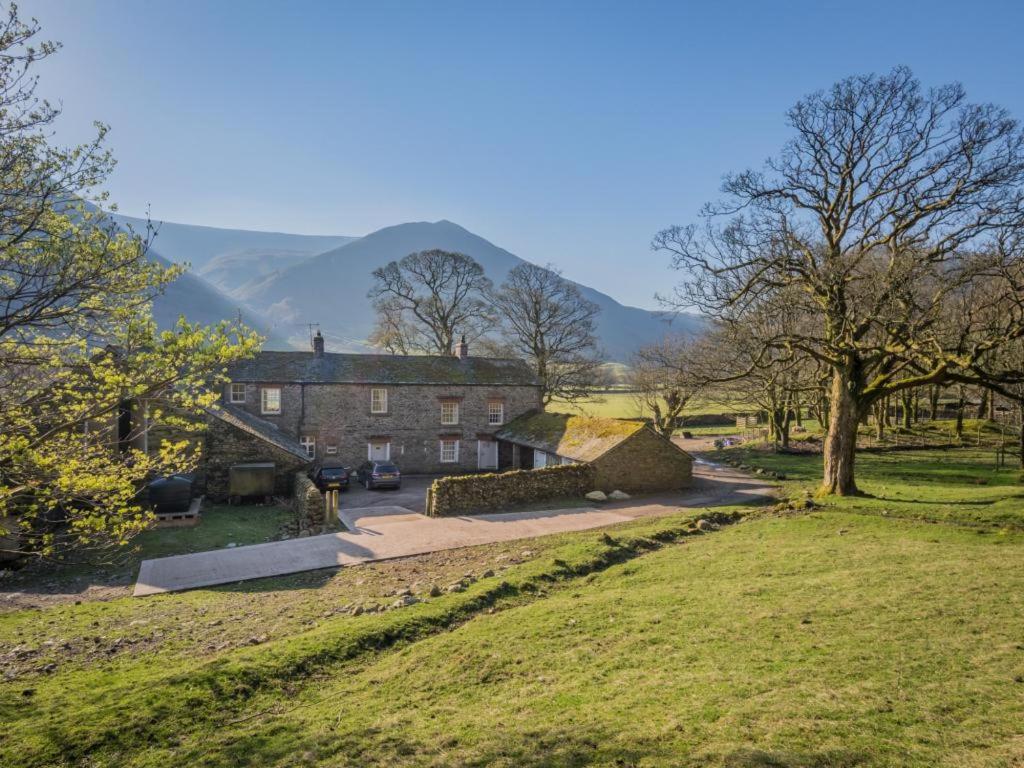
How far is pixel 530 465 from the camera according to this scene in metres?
35.8

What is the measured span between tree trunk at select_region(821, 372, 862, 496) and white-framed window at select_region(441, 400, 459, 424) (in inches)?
917

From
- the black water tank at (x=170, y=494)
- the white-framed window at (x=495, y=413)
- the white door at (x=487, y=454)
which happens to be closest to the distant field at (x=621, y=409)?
the white-framed window at (x=495, y=413)

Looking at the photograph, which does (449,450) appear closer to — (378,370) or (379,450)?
(379,450)

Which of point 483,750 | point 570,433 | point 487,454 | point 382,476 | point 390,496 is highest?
point 570,433

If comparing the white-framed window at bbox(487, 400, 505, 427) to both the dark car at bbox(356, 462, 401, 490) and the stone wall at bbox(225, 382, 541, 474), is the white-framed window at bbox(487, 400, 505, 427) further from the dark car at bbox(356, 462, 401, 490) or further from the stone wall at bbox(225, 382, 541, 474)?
the dark car at bbox(356, 462, 401, 490)

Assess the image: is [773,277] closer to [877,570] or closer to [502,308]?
[877,570]

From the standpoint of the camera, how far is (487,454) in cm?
3831

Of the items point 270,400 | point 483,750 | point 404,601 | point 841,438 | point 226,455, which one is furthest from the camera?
point 270,400

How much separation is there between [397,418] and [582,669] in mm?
29922

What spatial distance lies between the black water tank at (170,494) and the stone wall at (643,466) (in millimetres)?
18493

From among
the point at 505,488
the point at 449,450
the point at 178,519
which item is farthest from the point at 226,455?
the point at 449,450

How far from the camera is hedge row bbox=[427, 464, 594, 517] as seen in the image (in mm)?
23922

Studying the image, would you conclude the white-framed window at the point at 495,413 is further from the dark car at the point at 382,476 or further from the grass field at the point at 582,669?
the grass field at the point at 582,669

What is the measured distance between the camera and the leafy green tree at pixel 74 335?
756cm
